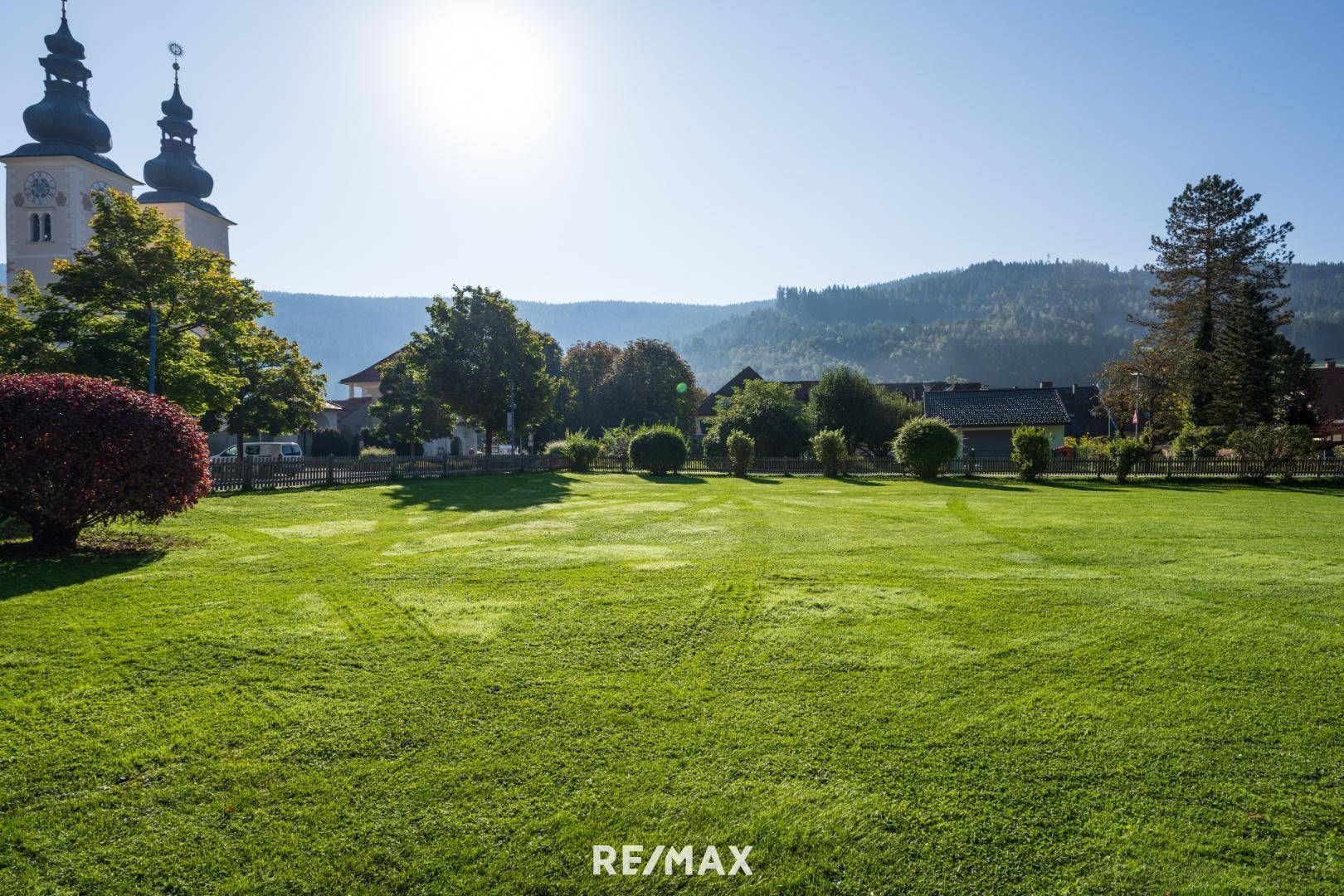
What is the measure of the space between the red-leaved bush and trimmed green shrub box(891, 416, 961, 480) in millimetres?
28592

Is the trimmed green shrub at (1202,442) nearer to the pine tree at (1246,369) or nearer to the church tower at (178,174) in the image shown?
the pine tree at (1246,369)

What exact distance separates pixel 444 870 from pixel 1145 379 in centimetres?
5927

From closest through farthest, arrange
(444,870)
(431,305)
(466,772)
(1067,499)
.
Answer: (444,870) < (466,772) < (1067,499) < (431,305)

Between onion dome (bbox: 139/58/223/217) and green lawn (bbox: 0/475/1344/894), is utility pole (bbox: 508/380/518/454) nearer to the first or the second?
green lawn (bbox: 0/475/1344/894)

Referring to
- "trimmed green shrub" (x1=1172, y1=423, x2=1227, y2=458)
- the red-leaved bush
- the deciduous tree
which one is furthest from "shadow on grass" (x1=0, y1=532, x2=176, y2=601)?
"trimmed green shrub" (x1=1172, y1=423, x2=1227, y2=458)

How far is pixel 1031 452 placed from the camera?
31.6 metres

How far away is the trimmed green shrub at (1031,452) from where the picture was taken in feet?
104

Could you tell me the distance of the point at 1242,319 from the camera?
1502 inches

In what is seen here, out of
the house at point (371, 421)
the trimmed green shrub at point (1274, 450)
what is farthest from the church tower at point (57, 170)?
the trimmed green shrub at point (1274, 450)

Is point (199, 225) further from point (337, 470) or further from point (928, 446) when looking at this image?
point (928, 446)

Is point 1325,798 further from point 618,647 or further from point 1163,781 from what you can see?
point 618,647

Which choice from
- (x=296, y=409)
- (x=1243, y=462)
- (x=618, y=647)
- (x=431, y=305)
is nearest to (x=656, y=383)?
(x=431, y=305)

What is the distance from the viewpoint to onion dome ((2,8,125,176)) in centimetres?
5116

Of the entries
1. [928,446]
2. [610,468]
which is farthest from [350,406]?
[928,446]
